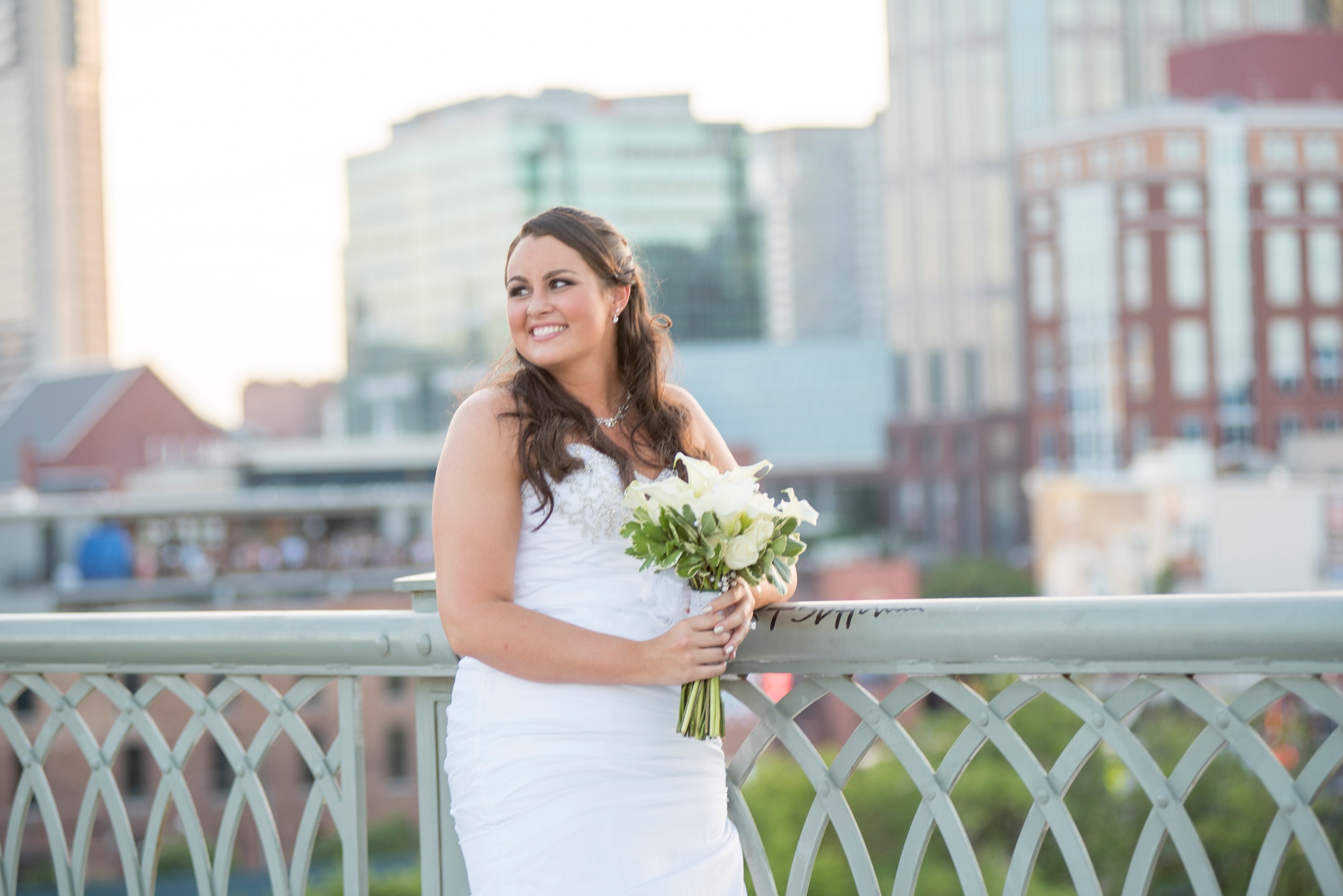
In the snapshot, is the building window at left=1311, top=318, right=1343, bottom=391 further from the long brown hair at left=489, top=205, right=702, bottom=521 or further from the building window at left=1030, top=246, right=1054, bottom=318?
the long brown hair at left=489, top=205, right=702, bottom=521

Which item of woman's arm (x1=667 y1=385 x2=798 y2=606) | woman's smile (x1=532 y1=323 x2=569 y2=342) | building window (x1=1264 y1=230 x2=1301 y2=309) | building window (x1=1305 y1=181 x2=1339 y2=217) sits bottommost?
woman's arm (x1=667 y1=385 x2=798 y2=606)

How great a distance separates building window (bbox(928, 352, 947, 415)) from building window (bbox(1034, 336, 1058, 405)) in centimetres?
1435

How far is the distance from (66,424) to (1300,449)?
57020 mm

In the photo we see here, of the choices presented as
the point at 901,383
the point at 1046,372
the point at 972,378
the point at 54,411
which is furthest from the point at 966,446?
the point at 54,411

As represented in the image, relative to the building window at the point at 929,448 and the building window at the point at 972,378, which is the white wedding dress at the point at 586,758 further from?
the building window at the point at 972,378

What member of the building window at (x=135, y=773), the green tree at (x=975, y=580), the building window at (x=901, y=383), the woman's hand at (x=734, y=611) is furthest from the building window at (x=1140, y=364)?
the woman's hand at (x=734, y=611)

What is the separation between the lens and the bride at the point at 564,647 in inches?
94.9

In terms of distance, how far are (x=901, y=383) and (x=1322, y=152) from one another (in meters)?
29.8

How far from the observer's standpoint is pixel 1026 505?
79.3m

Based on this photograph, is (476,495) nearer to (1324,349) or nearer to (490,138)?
(1324,349)

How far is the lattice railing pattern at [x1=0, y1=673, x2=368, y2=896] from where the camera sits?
9.04ft

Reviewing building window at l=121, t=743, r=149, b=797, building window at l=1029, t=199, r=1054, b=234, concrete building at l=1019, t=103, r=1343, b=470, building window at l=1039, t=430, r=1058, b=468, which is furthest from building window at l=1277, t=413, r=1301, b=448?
building window at l=121, t=743, r=149, b=797

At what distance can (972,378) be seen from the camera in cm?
8638

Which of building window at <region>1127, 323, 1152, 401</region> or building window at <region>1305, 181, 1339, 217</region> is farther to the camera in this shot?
building window at <region>1305, 181, 1339, 217</region>
